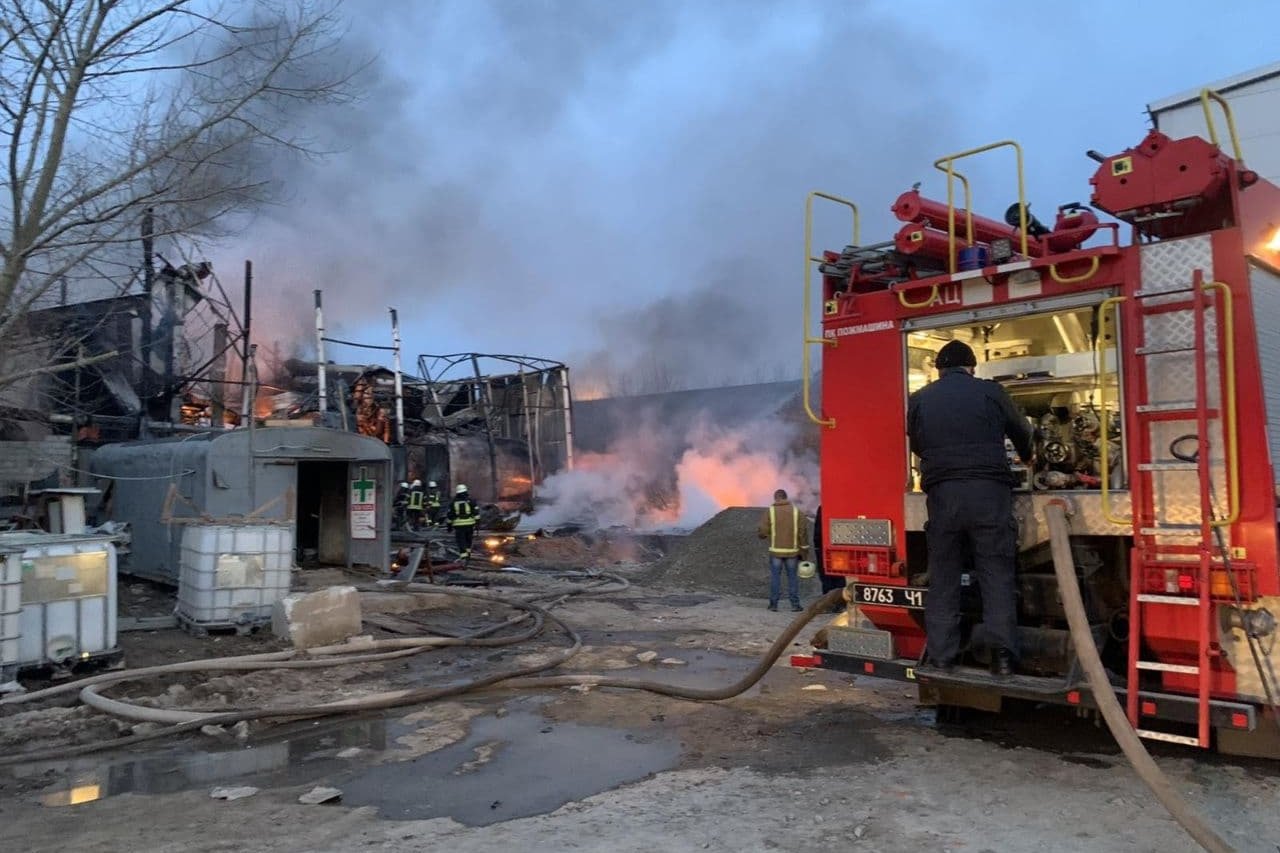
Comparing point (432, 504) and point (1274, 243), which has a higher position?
point (1274, 243)

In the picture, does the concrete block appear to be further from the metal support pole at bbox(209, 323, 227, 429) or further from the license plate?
the metal support pole at bbox(209, 323, 227, 429)

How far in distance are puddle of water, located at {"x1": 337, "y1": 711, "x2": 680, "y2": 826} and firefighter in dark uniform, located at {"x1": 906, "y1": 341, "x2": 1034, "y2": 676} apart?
175 centimetres

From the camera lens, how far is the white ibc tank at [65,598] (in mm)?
6383

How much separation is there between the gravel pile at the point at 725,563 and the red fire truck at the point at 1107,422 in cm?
767

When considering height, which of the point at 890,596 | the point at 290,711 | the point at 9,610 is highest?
the point at 890,596

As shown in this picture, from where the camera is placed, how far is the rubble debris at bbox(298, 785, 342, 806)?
13.8 ft

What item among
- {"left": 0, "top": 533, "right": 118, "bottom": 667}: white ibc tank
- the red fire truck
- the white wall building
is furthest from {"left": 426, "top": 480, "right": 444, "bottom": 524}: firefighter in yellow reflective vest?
the white wall building

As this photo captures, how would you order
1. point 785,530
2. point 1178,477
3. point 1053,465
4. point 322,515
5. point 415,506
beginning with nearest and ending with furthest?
1. point 1178,477
2. point 1053,465
3. point 785,530
4. point 322,515
5. point 415,506

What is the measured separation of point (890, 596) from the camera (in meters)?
5.10

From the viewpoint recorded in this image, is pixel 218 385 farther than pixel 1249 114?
Yes

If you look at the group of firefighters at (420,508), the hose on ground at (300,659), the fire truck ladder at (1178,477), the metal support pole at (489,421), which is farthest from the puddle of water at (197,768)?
the metal support pole at (489,421)

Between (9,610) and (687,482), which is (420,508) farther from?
(9,610)

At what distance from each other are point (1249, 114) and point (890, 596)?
4987mm

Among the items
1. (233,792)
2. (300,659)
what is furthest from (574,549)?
(233,792)
